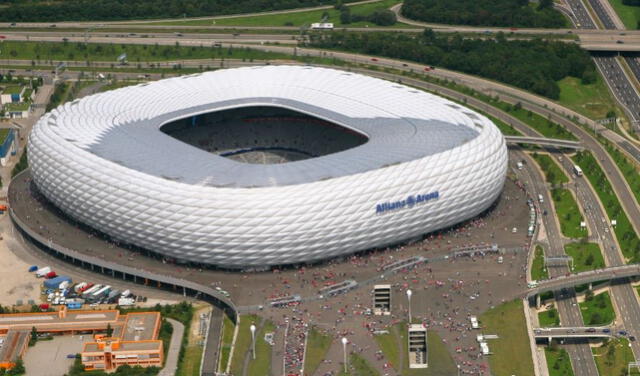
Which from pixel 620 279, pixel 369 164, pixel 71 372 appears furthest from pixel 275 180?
pixel 620 279

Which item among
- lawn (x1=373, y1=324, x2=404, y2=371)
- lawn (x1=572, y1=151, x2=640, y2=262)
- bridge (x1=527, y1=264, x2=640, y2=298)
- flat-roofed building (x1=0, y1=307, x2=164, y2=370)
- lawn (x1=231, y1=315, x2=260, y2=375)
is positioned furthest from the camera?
lawn (x1=572, y1=151, x2=640, y2=262)


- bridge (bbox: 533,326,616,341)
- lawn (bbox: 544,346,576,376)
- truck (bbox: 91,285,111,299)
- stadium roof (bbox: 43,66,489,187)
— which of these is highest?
stadium roof (bbox: 43,66,489,187)

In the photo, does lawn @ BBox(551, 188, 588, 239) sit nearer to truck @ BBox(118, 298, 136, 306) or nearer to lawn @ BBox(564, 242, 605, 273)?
lawn @ BBox(564, 242, 605, 273)

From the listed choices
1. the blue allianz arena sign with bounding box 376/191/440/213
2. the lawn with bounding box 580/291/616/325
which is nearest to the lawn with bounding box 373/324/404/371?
the blue allianz arena sign with bounding box 376/191/440/213

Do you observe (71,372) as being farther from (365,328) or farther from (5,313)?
(365,328)

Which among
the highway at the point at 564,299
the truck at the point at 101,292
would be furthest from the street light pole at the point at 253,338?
the highway at the point at 564,299

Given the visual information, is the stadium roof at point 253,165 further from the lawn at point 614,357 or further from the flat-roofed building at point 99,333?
the lawn at point 614,357
